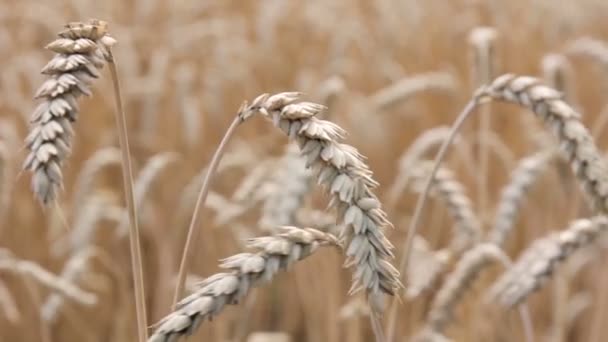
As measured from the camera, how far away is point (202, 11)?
4508mm

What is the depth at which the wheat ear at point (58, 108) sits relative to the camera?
88 centimetres

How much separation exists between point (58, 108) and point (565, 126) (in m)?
0.61

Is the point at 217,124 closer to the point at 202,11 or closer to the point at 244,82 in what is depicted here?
the point at 244,82

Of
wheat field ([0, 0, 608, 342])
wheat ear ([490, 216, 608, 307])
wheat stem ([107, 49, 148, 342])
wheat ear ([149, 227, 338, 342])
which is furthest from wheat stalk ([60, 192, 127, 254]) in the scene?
wheat ear ([149, 227, 338, 342])

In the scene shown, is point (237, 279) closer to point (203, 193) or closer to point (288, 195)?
point (203, 193)

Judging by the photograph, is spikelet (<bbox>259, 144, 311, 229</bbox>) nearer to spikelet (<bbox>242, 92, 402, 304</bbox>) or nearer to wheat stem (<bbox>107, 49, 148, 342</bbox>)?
wheat stem (<bbox>107, 49, 148, 342</bbox>)

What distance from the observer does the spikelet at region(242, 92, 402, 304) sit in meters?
0.84

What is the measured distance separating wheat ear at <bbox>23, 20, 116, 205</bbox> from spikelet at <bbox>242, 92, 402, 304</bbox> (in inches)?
7.8

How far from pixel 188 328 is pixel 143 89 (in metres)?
2.27

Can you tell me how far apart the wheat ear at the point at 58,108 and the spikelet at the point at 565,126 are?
490 millimetres

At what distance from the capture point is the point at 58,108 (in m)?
0.90

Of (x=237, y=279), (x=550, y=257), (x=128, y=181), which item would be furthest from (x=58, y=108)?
(x=550, y=257)

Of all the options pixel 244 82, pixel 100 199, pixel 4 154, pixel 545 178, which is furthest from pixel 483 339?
pixel 244 82

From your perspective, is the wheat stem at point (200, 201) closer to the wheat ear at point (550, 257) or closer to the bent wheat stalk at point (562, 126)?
the bent wheat stalk at point (562, 126)
